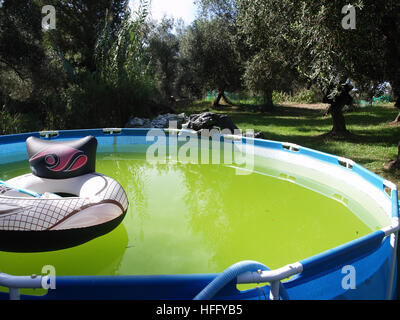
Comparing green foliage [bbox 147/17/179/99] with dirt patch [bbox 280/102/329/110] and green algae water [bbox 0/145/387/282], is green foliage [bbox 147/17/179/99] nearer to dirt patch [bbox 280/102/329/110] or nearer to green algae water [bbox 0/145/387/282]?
dirt patch [bbox 280/102/329/110]

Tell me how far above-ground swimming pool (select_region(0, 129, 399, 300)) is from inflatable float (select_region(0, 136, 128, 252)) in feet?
0.99

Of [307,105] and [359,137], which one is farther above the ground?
[307,105]

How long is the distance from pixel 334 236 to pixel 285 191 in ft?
6.20

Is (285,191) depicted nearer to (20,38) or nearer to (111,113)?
(111,113)

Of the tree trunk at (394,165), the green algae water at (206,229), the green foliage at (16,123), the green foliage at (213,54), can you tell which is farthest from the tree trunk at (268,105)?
the green algae water at (206,229)

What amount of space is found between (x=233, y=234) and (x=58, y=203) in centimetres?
221

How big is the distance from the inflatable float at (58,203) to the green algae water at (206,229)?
26 cm

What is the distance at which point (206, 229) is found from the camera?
180 inches

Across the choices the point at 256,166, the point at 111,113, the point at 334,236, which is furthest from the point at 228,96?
the point at 334,236

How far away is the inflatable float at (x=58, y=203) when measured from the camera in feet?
11.1

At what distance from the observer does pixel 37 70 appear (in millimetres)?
13312

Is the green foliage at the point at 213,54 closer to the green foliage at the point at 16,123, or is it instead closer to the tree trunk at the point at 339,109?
the tree trunk at the point at 339,109

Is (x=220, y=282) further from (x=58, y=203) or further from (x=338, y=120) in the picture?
(x=338, y=120)

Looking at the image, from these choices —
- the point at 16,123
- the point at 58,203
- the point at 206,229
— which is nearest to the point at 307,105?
the point at 16,123
